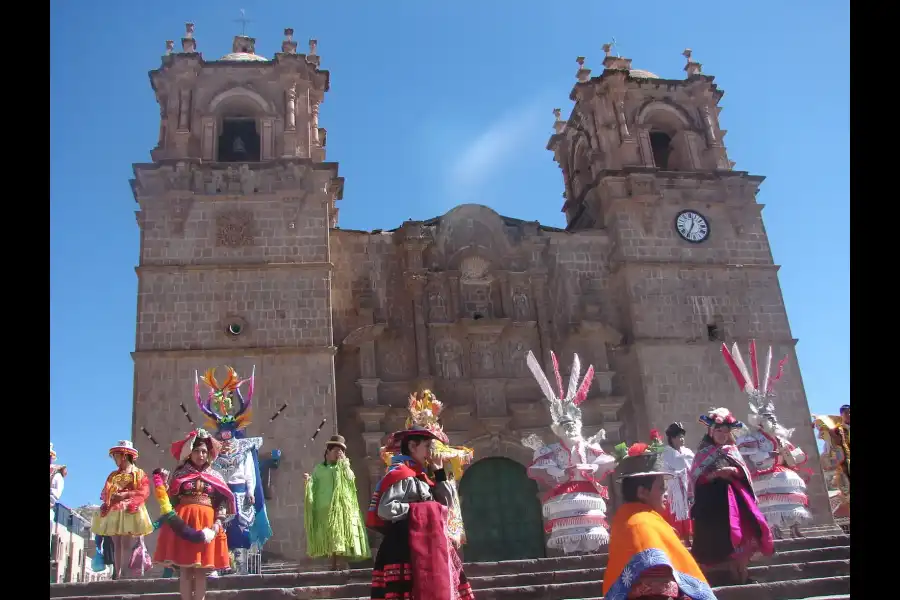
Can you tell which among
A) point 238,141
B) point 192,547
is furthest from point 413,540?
point 238,141

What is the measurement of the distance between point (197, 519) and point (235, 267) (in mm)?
10245

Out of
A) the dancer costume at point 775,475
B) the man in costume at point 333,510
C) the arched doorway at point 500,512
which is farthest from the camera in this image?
the arched doorway at point 500,512

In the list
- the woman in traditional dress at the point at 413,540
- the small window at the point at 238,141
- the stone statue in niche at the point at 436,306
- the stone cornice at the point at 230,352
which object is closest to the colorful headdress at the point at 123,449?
the woman in traditional dress at the point at 413,540

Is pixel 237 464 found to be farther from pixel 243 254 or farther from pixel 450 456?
pixel 243 254

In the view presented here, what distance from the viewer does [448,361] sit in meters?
17.4

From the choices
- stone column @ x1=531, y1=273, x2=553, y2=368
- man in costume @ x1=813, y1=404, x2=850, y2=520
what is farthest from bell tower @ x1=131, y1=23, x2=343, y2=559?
man in costume @ x1=813, y1=404, x2=850, y2=520

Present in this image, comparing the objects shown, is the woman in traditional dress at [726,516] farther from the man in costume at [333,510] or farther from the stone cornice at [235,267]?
the stone cornice at [235,267]

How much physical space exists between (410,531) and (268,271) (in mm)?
12050

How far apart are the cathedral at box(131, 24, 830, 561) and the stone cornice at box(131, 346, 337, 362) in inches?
1.1

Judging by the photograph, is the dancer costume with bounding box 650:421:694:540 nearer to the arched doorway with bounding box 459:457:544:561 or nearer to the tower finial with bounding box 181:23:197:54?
the arched doorway with bounding box 459:457:544:561

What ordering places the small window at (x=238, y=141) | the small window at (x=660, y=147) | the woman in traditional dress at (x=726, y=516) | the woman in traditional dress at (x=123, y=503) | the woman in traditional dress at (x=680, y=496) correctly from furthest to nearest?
the small window at (x=660, y=147), the small window at (x=238, y=141), the woman in traditional dress at (x=680, y=496), the woman in traditional dress at (x=123, y=503), the woman in traditional dress at (x=726, y=516)

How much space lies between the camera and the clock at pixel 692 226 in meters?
18.8

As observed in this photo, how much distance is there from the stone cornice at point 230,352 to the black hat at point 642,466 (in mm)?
11370

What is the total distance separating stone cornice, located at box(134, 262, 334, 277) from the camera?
16719mm
